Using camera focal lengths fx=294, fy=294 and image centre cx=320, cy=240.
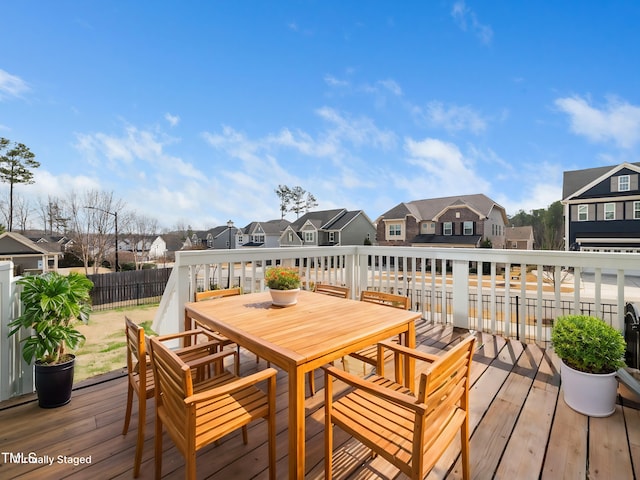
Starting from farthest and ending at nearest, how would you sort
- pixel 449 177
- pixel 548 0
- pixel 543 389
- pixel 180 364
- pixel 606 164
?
pixel 449 177
pixel 606 164
pixel 548 0
pixel 543 389
pixel 180 364

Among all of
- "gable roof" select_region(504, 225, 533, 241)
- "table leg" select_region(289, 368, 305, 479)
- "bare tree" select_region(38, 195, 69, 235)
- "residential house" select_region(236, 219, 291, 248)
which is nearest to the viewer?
"table leg" select_region(289, 368, 305, 479)

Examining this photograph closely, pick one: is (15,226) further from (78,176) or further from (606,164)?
(606,164)

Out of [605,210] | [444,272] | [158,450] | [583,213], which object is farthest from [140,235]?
[605,210]

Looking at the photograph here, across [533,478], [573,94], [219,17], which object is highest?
[573,94]

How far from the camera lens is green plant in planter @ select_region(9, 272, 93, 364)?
2.08 m

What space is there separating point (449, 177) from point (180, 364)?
24.5 meters

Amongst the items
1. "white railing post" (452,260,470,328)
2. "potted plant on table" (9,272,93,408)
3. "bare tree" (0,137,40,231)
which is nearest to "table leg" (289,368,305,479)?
"potted plant on table" (9,272,93,408)

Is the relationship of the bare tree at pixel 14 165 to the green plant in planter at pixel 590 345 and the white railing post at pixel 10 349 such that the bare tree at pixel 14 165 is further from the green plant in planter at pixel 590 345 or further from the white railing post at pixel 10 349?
the green plant in planter at pixel 590 345

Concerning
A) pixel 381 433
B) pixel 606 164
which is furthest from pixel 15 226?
pixel 606 164

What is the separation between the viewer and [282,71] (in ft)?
30.6

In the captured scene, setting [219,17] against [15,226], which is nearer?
[219,17]

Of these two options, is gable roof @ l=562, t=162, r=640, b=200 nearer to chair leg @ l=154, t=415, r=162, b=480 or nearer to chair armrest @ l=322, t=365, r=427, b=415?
chair armrest @ l=322, t=365, r=427, b=415

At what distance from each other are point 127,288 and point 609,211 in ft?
75.2

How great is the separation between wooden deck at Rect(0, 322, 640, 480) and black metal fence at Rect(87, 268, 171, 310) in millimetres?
11393
